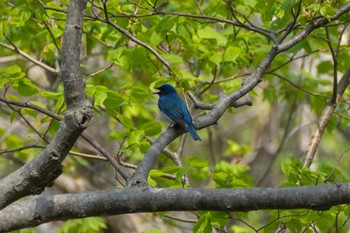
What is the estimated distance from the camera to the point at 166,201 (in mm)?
3342

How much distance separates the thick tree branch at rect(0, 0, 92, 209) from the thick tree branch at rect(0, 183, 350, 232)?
0.14 meters

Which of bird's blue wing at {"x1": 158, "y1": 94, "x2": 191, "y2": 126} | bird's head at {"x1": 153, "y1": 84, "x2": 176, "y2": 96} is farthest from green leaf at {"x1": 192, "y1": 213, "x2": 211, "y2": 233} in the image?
bird's head at {"x1": 153, "y1": 84, "x2": 176, "y2": 96}

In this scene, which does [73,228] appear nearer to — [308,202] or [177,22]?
[177,22]

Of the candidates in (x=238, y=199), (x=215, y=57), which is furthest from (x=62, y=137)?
(x=215, y=57)

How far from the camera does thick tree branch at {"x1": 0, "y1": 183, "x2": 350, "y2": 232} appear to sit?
124 inches

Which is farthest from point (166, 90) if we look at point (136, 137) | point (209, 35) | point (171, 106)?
point (136, 137)

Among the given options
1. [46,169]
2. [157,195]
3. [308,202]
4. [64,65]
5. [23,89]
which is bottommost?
[308,202]

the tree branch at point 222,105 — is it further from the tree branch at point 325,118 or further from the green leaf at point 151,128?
the tree branch at point 325,118

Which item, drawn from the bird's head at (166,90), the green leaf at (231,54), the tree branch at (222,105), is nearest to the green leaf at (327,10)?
the tree branch at (222,105)

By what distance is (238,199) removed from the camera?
3.21 metres

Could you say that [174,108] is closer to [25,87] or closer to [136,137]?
[136,137]

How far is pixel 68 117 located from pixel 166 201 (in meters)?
0.66

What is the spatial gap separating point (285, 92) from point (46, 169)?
230 inches

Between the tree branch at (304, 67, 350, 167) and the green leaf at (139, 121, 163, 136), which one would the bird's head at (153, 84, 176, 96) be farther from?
the tree branch at (304, 67, 350, 167)
